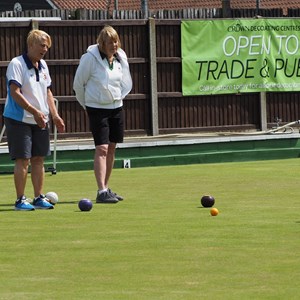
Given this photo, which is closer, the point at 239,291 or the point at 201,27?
the point at 239,291

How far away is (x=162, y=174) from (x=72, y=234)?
689 cm

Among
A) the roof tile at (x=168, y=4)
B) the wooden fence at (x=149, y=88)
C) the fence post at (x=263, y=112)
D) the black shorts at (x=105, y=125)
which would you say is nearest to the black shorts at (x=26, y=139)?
the black shorts at (x=105, y=125)

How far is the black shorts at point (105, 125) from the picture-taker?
12672 millimetres

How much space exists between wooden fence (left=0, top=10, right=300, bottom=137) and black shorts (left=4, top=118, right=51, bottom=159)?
8.33 m

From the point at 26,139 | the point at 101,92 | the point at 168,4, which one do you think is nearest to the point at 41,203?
the point at 26,139

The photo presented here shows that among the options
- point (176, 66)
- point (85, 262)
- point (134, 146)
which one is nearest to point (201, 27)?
point (176, 66)

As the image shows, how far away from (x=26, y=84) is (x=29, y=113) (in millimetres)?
277

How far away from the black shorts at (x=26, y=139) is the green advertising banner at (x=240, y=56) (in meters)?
9.72

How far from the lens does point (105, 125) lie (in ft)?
41.7

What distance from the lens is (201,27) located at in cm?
2178

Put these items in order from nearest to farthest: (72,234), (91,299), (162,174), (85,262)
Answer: (91,299) → (85,262) → (72,234) → (162,174)

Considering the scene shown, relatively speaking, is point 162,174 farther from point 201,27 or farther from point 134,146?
point 201,27

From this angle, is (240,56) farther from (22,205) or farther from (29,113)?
(22,205)

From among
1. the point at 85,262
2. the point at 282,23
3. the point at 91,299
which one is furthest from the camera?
the point at 282,23
